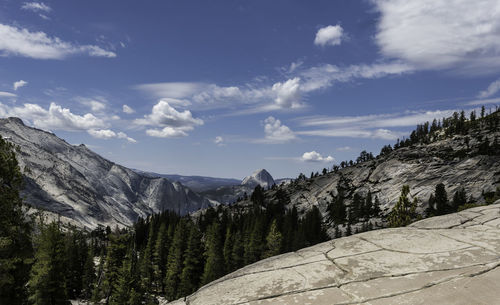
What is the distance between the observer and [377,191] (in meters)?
155

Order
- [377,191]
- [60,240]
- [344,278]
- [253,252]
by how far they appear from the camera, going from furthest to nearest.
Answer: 1. [377,191]
2. [253,252]
3. [60,240]
4. [344,278]

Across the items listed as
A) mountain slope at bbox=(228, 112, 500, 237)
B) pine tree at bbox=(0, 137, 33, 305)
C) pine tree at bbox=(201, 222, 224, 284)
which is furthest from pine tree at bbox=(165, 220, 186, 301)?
mountain slope at bbox=(228, 112, 500, 237)

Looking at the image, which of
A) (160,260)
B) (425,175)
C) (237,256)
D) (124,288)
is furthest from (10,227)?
(425,175)

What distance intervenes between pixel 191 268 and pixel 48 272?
3311cm

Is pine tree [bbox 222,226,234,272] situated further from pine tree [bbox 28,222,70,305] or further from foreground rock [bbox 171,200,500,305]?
foreground rock [bbox 171,200,500,305]

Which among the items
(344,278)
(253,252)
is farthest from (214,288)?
(253,252)

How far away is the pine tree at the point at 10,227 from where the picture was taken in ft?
51.1

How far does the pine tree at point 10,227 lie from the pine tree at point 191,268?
37.2 m

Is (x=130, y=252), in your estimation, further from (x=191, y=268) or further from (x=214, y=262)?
(x=214, y=262)

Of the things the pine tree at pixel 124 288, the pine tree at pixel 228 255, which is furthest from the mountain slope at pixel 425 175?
the pine tree at pixel 124 288

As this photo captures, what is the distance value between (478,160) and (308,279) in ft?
550

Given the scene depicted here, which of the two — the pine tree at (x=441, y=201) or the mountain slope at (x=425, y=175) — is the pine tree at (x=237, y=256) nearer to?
the mountain slope at (x=425, y=175)

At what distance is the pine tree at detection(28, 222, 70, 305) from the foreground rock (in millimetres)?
28842

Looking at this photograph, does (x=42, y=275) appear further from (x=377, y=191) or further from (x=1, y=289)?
(x=377, y=191)
